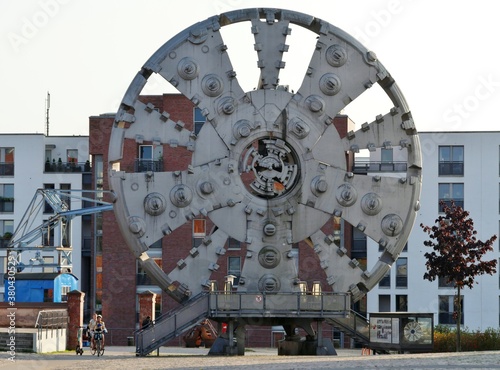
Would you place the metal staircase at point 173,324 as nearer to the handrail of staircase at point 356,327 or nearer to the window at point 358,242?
the handrail of staircase at point 356,327

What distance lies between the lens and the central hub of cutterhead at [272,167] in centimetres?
5756

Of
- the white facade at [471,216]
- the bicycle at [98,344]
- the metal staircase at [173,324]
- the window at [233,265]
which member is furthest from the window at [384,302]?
the metal staircase at [173,324]

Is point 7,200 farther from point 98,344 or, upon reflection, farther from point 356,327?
point 356,327

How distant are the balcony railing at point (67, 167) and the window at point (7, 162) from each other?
8.91 feet

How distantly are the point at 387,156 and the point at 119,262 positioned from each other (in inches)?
795

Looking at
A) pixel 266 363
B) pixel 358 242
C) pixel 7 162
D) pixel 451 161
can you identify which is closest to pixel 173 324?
pixel 266 363

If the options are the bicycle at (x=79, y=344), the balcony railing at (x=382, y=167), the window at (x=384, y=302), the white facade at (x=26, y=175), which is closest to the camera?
the bicycle at (x=79, y=344)

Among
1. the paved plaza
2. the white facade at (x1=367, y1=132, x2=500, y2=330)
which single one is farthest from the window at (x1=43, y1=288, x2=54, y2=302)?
the white facade at (x1=367, y1=132, x2=500, y2=330)

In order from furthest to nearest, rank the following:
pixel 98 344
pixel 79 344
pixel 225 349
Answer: pixel 79 344
pixel 98 344
pixel 225 349

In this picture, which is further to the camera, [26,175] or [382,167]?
[26,175]

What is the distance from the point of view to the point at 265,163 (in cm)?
5738

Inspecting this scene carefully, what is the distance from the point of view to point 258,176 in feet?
189

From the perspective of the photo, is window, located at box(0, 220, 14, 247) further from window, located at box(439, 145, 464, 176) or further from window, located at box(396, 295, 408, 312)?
window, located at box(439, 145, 464, 176)

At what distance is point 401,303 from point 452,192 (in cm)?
850
